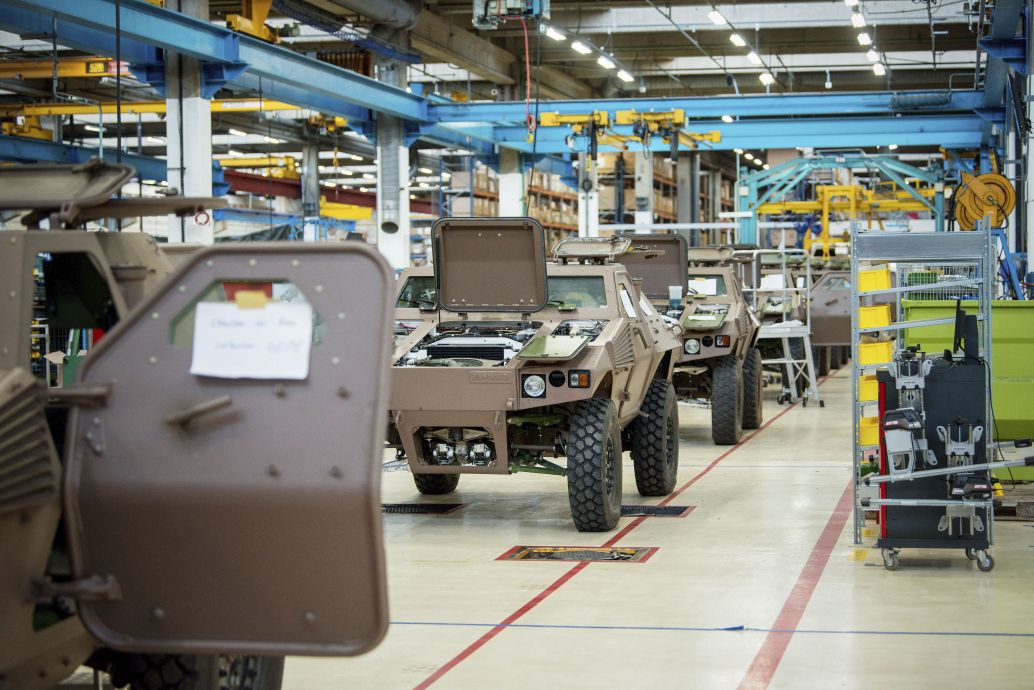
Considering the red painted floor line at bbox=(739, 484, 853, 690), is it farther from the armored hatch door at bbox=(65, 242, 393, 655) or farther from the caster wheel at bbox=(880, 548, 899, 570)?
the armored hatch door at bbox=(65, 242, 393, 655)

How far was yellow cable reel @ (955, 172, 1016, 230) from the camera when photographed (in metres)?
13.8

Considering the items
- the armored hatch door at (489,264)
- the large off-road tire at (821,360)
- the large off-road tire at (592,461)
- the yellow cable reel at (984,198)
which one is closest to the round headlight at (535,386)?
the large off-road tire at (592,461)

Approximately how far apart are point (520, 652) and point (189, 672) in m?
2.27

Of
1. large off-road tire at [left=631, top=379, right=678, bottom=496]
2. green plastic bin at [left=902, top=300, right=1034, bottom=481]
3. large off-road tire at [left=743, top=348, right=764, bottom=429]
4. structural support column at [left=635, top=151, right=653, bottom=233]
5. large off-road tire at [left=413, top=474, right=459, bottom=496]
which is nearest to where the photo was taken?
green plastic bin at [left=902, top=300, right=1034, bottom=481]

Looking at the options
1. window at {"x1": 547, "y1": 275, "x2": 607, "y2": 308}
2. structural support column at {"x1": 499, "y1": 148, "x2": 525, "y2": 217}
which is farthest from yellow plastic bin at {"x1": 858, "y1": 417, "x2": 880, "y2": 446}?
structural support column at {"x1": 499, "y1": 148, "x2": 525, "y2": 217}

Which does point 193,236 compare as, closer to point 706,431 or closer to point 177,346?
point 706,431

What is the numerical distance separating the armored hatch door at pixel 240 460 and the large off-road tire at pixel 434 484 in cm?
675

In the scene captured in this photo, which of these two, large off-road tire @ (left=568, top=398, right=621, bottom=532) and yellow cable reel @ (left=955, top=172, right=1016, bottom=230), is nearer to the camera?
large off-road tire @ (left=568, top=398, right=621, bottom=532)

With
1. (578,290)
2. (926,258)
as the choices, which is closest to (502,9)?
(578,290)

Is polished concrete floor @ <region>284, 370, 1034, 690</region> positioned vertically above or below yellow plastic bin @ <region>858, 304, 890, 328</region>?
below

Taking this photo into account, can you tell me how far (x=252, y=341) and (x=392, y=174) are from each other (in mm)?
20198

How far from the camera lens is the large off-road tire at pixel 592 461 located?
8.09 metres

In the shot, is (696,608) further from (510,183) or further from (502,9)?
(510,183)

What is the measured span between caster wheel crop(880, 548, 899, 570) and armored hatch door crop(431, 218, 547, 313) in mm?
2810
